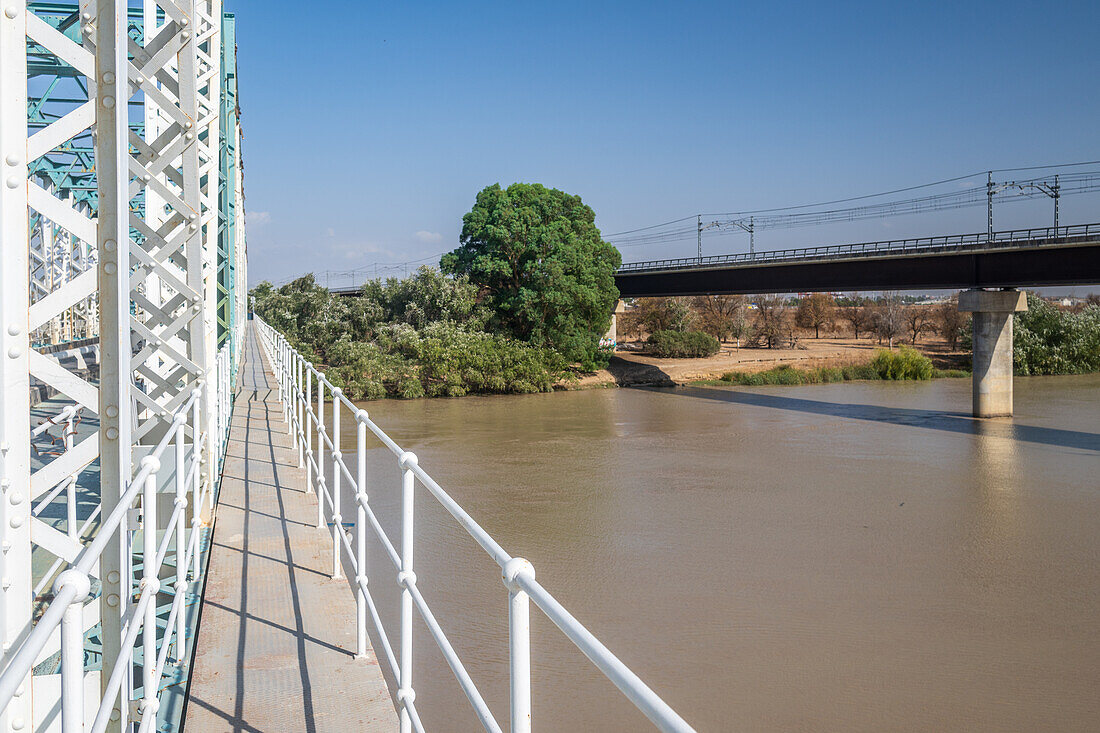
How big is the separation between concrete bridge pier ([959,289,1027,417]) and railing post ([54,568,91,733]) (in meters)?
30.1

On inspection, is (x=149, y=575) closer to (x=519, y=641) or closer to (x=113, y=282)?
(x=113, y=282)

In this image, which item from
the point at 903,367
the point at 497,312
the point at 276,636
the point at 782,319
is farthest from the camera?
the point at 782,319

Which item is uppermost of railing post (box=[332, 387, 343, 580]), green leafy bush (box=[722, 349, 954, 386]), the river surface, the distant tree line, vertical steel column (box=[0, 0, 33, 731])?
the distant tree line

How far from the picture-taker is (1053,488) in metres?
17.0

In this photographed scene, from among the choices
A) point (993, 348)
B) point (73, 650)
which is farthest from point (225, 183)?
point (993, 348)

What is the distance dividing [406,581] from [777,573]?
907 cm

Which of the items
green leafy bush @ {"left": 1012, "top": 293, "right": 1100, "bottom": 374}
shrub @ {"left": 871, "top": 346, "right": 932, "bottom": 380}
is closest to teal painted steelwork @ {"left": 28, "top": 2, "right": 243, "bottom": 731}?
shrub @ {"left": 871, "top": 346, "right": 932, "bottom": 380}

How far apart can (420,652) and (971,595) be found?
21.7ft

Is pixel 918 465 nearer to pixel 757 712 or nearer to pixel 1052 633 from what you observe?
pixel 1052 633

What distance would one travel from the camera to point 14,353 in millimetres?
2398

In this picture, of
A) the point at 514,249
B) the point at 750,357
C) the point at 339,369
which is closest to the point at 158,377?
the point at 339,369

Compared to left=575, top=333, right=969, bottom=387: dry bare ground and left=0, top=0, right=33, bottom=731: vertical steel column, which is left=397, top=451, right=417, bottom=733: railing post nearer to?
left=0, top=0, right=33, bottom=731: vertical steel column

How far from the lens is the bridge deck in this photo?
3609mm

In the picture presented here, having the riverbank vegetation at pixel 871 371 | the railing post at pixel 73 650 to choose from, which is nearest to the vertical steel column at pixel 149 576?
the railing post at pixel 73 650
